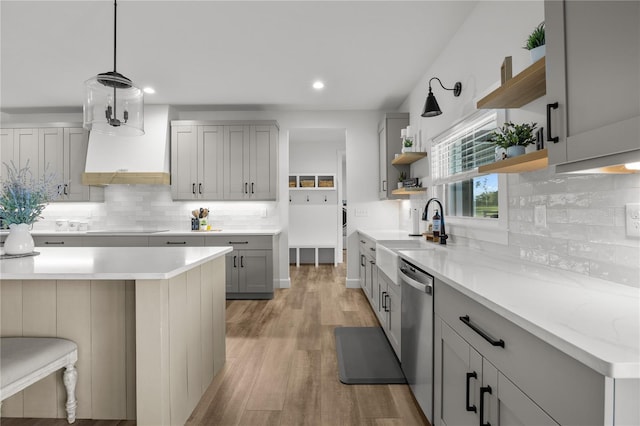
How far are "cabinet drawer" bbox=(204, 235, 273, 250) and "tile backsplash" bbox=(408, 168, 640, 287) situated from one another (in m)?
3.04

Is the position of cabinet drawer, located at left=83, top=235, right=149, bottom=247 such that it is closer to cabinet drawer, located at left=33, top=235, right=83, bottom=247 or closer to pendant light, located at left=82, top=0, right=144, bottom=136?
cabinet drawer, located at left=33, top=235, right=83, bottom=247

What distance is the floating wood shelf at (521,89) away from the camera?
1.41 meters

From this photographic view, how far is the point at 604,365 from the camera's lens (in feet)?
2.10

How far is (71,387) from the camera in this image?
5.65 ft

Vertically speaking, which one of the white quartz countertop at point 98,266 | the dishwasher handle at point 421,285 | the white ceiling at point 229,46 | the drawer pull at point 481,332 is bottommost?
the drawer pull at point 481,332

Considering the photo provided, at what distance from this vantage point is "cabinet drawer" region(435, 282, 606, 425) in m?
0.72

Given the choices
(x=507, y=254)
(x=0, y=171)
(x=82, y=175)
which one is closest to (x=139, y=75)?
(x=82, y=175)

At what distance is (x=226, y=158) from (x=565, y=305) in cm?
441

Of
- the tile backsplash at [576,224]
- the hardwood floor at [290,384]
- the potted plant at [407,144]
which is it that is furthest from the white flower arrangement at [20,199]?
the potted plant at [407,144]

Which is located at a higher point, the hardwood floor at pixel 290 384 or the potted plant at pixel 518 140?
A: the potted plant at pixel 518 140

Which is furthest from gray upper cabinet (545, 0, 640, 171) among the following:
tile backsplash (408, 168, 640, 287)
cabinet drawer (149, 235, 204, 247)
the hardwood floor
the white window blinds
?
cabinet drawer (149, 235, 204, 247)

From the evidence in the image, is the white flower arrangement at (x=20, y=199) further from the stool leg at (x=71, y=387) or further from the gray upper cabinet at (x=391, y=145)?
the gray upper cabinet at (x=391, y=145)

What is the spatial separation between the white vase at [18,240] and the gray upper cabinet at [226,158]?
2.71m

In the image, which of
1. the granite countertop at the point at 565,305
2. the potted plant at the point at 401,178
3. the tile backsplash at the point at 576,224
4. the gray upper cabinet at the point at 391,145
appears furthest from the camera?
the gray upper cabinet at the point at 391,145
